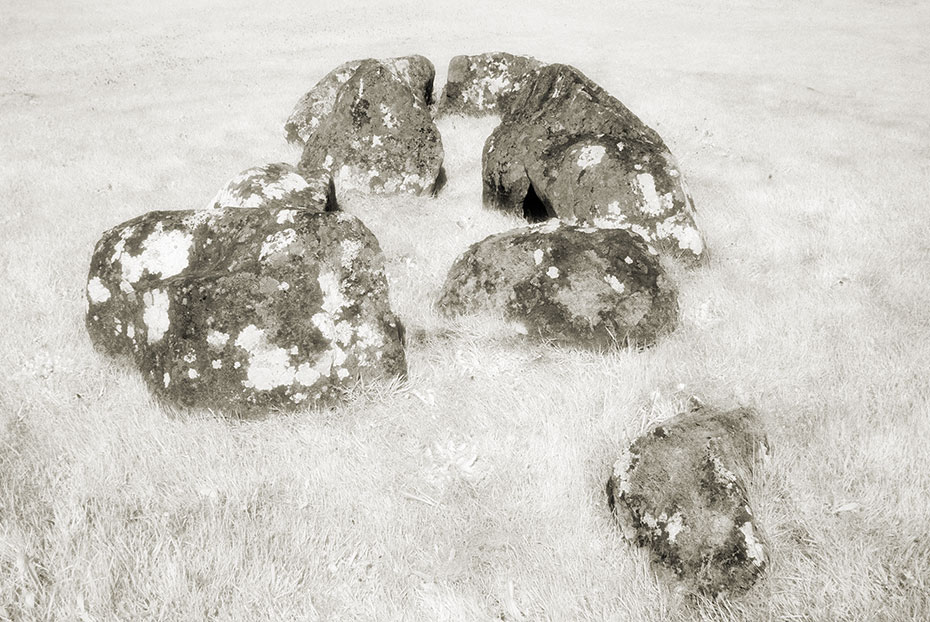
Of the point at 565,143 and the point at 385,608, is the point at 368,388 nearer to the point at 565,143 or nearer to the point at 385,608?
the point at 385,608

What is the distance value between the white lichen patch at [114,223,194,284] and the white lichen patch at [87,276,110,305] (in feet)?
0.97

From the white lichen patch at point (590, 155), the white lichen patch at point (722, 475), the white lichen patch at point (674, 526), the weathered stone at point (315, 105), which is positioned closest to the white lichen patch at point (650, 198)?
the white lichen patch at point (590, 155)

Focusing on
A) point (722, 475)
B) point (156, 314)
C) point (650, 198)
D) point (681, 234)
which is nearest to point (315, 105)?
point (650, 198)

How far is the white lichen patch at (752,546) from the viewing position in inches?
120

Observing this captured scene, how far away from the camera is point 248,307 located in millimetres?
4523

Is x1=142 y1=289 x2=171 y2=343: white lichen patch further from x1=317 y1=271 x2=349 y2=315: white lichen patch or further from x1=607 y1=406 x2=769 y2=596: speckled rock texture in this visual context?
x1=607 y1=406 x2=769 y2=596: speckled rock texture

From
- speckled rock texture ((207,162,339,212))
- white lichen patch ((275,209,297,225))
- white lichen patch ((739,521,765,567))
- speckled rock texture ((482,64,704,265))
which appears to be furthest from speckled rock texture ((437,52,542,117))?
white lichen patch ((739,521,765,567))

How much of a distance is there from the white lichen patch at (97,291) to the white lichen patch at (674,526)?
16.8ft

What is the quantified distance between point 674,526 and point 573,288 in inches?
107

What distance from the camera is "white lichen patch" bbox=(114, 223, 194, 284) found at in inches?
196

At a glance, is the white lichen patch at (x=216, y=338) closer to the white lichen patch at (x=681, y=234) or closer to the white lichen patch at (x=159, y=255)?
the white lichen patch at (x=159, y=255)

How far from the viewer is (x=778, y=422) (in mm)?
4266

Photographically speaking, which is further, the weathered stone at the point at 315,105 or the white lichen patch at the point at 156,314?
the weathered stone at the point at 315,105

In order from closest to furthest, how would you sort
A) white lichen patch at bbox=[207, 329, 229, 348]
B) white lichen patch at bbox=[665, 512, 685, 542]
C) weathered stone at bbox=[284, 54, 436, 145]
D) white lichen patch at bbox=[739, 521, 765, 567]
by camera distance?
white lichen patch at bbox=[739, 521, 765, 567]
white lichen patch at bbox=[665, 512, 685, 542]
white lichen patch at bbox=[207, 329, 229, 348]
weathered stone at bbox=[284, 54, 436, 145]
